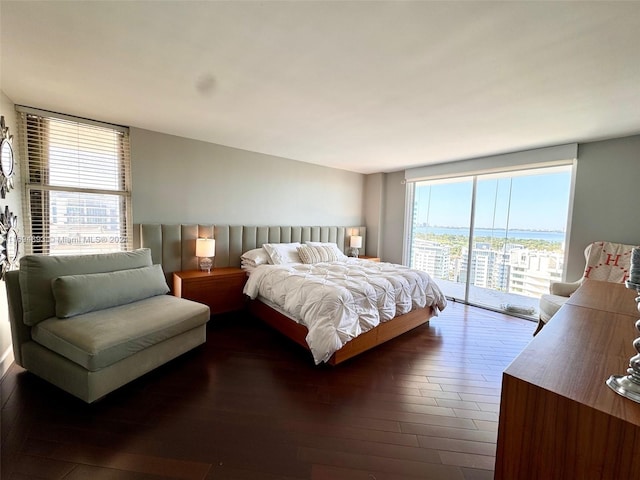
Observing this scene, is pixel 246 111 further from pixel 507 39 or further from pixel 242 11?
pixel 507 39

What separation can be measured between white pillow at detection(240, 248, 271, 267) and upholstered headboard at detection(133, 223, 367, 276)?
199 mm

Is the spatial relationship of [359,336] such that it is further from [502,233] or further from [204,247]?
[502,233]

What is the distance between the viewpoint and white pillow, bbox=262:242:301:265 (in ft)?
12.4

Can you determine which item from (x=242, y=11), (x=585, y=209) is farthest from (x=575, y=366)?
(x=585, y=209)

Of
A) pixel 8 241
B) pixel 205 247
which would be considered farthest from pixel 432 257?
pixel 8 241

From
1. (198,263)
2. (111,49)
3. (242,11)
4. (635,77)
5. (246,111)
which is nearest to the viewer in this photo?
(242,11)

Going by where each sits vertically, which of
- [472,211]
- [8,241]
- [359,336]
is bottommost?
[359,336]

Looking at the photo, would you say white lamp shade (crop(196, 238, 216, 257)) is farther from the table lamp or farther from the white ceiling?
the white ceiling

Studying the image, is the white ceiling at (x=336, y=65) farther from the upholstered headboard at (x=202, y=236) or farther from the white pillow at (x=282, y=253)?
the white pillow at (x=282, y=253)

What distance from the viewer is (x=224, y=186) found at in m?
3.91

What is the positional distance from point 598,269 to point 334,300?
3.18m

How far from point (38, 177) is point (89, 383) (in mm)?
2366

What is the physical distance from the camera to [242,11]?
138 cm

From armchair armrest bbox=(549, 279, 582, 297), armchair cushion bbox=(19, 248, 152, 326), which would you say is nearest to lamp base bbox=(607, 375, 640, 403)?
armchair armrest bbox=(549, 279, 582, 297)
